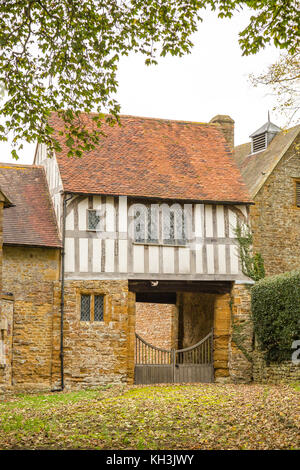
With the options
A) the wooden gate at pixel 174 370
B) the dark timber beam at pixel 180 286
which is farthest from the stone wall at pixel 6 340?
the wooden gate at pixel 174 370

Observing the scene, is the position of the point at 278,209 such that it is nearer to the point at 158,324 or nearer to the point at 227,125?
the point at 227,125

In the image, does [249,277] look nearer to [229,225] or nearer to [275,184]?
[229,225]

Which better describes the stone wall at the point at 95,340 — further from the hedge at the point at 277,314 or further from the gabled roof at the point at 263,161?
the gabled roof at the point at 263,161

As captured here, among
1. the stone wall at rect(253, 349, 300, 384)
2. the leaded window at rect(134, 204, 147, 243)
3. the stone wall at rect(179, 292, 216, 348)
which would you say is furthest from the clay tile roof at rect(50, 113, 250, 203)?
the stone wall at rect(253, 349, 300, 384)

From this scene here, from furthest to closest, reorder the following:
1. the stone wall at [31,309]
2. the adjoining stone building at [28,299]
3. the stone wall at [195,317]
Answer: the stone wall at [195,317], the stone wall at [31,309], the adjoining stone building at [28,299]

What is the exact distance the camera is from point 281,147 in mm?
21844

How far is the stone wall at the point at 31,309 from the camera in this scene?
51.5 feet

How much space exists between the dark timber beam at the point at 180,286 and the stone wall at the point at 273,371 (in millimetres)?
1995

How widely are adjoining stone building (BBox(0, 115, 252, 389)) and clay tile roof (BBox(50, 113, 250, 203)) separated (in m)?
0.05

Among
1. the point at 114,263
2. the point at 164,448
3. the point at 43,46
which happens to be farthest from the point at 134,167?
the point at 164,448

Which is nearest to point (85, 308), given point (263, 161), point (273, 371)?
point (273, 371)

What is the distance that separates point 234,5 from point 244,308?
391 inches

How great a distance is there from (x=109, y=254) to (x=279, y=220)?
615cm

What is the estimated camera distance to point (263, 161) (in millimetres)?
22109
